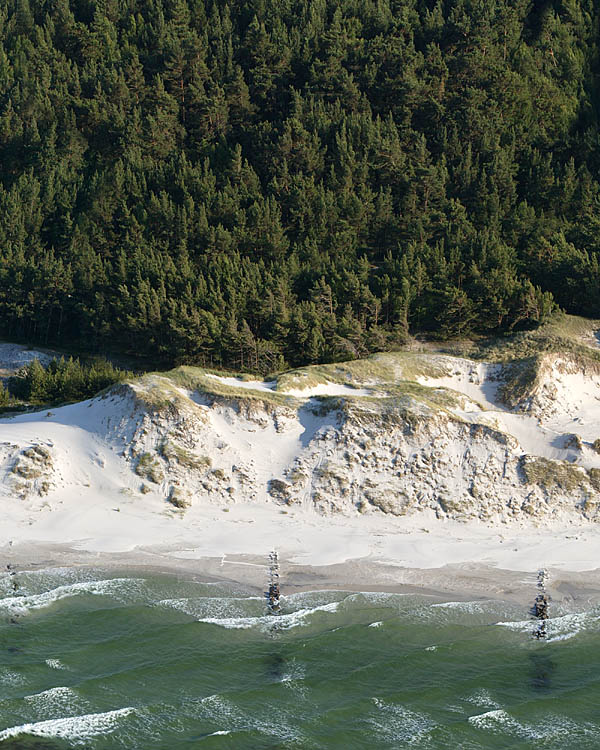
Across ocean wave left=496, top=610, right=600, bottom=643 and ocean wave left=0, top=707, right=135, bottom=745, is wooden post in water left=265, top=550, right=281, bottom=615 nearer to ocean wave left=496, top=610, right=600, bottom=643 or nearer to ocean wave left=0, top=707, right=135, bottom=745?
ocean wave left=0, top=707, right=135, bottom=745

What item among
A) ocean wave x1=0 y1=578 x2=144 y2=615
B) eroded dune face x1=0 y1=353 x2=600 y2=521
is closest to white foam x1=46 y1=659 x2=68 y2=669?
ocean wave x1=0 y1=578 x2=144 y2=615

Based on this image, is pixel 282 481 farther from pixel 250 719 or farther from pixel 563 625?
pixel 250 719

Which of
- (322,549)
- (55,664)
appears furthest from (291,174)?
(55,664)

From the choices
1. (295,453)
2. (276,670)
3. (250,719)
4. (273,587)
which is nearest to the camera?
(250,719)

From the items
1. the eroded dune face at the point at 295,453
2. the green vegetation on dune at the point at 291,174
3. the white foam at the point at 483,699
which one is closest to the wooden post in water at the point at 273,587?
the eroded dune face at the point at 295,453

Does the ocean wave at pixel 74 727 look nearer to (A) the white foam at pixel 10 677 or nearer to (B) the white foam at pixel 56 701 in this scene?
(B) the white foam at pixel 56 701

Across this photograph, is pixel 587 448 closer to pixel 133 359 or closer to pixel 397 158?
pixel 133 359

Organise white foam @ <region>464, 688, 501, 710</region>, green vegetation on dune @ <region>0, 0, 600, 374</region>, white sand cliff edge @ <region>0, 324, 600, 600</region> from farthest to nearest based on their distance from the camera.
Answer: green vegetation on dune @ <region>0, 0, 600, 374</region> → white sand cliff edge @ <region>0, 324, 600, 600</region> → white foam @ <region>464, 688, 501, 710</region>
